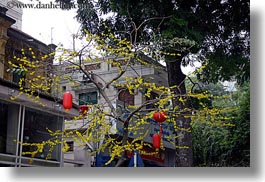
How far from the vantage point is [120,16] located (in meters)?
2.95

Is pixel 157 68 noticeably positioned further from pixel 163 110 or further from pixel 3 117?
pixel 3 117

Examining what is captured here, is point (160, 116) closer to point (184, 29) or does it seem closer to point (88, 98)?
point (88, 98)

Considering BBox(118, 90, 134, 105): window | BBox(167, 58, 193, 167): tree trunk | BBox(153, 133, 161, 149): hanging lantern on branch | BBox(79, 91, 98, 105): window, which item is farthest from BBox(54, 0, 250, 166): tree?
BBox(79, 91, 98, 105): window

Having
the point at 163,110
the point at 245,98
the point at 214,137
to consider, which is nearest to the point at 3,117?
the point at 163,110

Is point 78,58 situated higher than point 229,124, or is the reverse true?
point 78,58

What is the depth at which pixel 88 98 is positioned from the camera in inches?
111

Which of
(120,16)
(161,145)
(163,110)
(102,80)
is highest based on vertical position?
(120,16)

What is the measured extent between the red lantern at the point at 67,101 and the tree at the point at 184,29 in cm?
44

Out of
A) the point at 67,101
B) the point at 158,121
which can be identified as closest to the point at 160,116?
the point at 158,121

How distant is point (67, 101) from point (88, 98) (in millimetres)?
129

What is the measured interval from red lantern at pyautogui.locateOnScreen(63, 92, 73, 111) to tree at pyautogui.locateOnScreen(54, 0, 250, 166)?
440 millimetres

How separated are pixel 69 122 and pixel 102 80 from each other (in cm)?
32

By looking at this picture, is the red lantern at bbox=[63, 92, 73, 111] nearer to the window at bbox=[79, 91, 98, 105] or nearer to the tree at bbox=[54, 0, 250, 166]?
the window at bbox=[79, 91, 98, 105]

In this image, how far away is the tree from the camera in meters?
2.86
